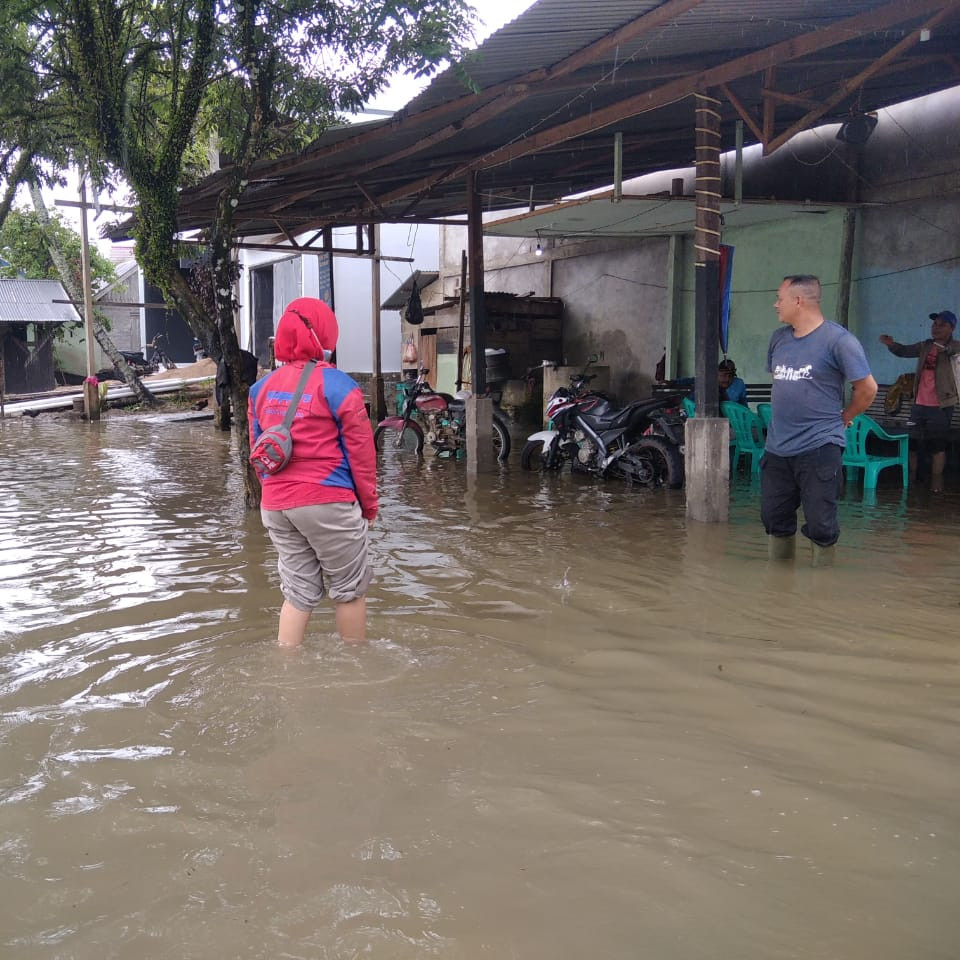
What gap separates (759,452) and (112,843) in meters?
8.62

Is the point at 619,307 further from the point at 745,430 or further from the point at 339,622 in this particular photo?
the point at 339,622

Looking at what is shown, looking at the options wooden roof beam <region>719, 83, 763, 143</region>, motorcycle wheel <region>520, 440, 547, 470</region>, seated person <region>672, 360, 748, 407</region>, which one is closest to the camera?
wooden roof beam <region>719, 83, 763, 143</region>

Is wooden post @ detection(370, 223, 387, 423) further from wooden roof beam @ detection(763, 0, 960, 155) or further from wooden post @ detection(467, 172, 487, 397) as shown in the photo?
wooden roof beam @ detection(763, 0, 960, 155)

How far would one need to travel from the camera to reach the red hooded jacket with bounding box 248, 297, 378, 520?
3.78 metres

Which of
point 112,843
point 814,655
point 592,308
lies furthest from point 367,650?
point 592,308

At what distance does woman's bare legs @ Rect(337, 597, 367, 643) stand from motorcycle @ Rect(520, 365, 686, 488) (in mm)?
5541

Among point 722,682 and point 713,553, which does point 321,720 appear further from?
point 713,553

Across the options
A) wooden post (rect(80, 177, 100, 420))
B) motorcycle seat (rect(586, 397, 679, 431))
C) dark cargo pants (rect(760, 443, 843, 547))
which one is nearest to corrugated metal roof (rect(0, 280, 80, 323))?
wooden post (rect(80, 177, 100, 420))

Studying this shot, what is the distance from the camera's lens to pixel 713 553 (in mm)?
6133

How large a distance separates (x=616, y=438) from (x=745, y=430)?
4.83 ft

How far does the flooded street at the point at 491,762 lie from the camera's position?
7.02 ft

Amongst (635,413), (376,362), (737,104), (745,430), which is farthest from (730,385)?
(376,362)

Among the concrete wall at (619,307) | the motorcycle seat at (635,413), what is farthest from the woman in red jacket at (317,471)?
the concrete wall at (619,307)

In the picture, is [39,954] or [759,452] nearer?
[39,954]
